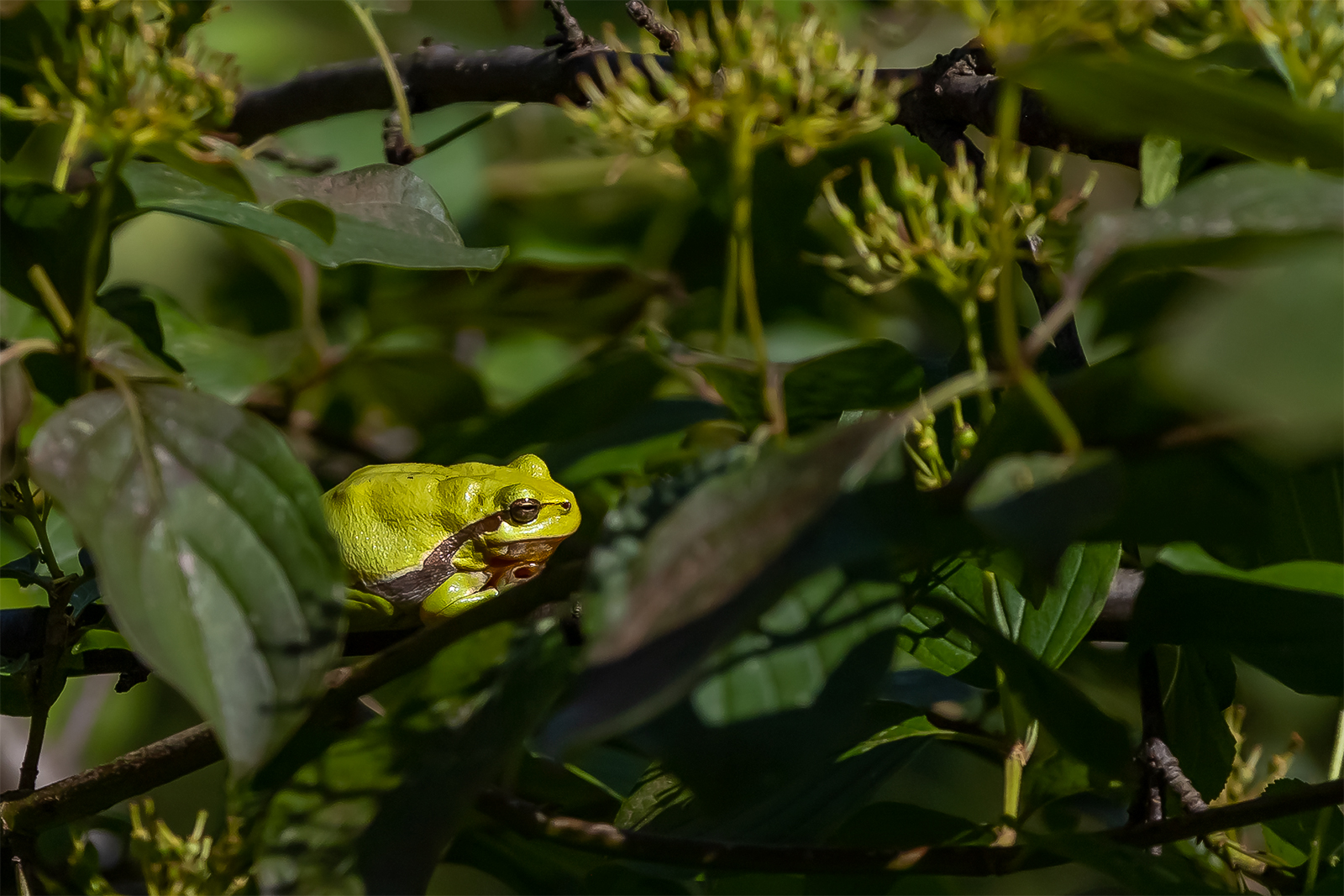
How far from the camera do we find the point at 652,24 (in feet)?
3.20

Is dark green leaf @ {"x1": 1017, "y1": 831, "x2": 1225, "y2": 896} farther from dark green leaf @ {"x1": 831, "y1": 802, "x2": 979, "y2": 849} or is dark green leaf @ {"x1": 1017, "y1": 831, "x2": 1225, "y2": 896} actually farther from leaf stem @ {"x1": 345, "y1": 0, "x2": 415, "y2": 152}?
leaf stem @ {"x1": 345, "y1": 0, "x2": 415, "y2": 152}

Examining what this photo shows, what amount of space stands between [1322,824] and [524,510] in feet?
3.33

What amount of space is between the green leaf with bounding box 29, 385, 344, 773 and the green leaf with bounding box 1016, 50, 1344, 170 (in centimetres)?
41

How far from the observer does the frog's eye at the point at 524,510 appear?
1.52 meters

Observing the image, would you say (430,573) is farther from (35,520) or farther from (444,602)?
(35,520)

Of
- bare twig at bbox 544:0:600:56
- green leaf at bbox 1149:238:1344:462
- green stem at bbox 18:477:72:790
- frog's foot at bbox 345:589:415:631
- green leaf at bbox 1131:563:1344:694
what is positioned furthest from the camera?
frog's foot at bbox 345:589:415:631

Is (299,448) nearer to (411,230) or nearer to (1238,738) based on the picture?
(411,230)

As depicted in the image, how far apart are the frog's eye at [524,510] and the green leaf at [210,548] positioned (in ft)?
2.87

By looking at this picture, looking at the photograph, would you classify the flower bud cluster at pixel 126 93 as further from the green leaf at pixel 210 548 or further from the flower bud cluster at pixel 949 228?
the flower bud cluster at pixel 949 228

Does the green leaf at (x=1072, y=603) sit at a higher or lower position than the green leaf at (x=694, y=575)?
lower

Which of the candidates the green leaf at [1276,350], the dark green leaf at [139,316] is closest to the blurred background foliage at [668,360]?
the green leaf at [1276,350]

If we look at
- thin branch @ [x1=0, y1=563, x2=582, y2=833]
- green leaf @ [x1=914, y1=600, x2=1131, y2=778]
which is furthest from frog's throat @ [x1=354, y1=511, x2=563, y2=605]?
green leaf @ [x1=914, y1=600, x2=1131, y2=778]

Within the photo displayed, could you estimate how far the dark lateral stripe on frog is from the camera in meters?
1.54

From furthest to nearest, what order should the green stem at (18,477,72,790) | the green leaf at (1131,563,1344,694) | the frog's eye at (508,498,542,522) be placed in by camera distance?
the frog's eye at (508,498,542,522) → the green stem at (18,477,72,790) → the green leaf at (1131,563,1344,694)
